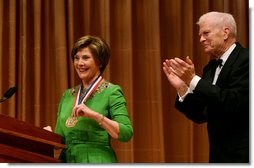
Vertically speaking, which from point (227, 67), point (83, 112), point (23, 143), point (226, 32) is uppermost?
point (226, 32)

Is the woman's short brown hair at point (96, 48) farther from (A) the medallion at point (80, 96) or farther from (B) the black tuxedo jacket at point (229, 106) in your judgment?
(B) the black tuxedo jacket at point (229, 106)

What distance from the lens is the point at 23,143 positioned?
5.94 feet

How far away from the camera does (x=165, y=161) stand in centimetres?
244

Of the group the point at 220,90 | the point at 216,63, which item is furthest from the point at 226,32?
the point at 220,90

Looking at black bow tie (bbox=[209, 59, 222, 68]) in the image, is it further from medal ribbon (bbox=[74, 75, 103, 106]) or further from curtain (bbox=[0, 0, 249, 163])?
medal ribbon (bbox=[74, 75, 103, 106])

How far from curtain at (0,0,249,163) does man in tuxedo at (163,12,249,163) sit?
35cm

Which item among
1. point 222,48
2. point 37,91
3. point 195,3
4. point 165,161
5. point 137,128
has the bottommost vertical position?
point 165,161

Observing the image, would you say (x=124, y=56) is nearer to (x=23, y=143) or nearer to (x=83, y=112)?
(x=83, y=112)

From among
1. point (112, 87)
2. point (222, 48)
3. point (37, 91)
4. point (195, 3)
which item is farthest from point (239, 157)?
point (37, 91)

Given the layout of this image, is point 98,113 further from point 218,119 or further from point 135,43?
point 135,43

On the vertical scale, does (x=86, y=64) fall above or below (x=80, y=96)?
above

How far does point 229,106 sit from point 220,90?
69mm

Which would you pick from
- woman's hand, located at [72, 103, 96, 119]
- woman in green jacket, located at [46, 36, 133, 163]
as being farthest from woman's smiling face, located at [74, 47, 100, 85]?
woman's hand, located at [72, 103, 96, 119]

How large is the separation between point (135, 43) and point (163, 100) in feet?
1.08
